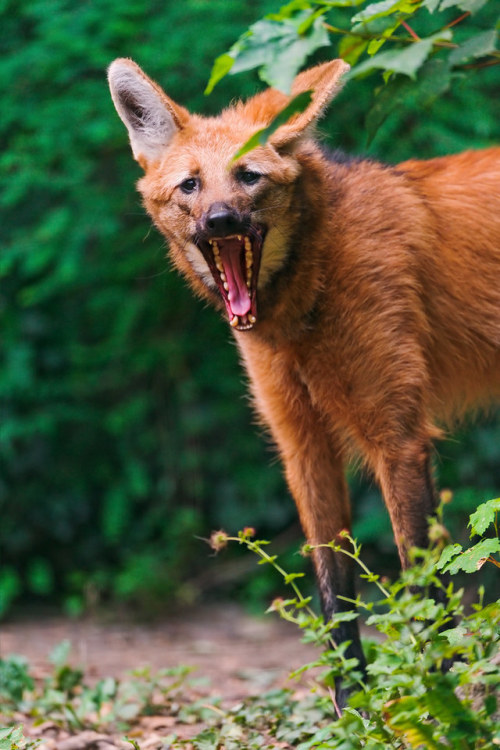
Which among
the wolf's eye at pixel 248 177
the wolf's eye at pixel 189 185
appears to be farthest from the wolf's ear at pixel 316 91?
the wolf's eye at pixel 189 185

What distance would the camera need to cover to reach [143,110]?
133 inches

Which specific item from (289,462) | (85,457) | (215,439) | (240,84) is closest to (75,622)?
(85,457)

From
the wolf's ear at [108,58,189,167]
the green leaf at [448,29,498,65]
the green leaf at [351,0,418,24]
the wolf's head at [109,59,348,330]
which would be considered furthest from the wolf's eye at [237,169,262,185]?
the green leaf at [448,29,498,65]

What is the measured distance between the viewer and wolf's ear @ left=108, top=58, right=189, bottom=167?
3281mm

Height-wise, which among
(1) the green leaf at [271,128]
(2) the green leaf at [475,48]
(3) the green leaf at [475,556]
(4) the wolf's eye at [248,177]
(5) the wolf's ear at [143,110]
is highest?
(5) the wolf's ear at [143,110]

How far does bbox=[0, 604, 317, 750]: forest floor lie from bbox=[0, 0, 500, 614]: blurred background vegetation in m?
0.19

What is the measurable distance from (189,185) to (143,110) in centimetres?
42

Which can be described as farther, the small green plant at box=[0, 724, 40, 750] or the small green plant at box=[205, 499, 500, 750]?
the small green plant at box=[0, 724, 40, 750]

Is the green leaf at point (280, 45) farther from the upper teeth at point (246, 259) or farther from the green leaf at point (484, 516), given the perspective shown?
the upper teeth at point (246, 259)

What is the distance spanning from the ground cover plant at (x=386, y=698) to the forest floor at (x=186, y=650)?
3.8 inches

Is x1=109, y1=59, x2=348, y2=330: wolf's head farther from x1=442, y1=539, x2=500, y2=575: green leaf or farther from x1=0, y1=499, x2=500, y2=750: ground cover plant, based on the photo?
x1=442, y1=539, x2=500, y2=575: green leaf

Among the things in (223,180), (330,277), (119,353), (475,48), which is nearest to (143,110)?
(223,180)

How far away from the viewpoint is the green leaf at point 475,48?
1.97 metres

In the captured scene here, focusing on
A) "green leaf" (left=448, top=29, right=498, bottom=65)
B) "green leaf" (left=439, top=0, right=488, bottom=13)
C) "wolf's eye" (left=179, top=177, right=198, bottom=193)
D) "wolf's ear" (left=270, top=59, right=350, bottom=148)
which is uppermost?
"wolf's ear" (left=270, top=59, right=350, bottom=148)
